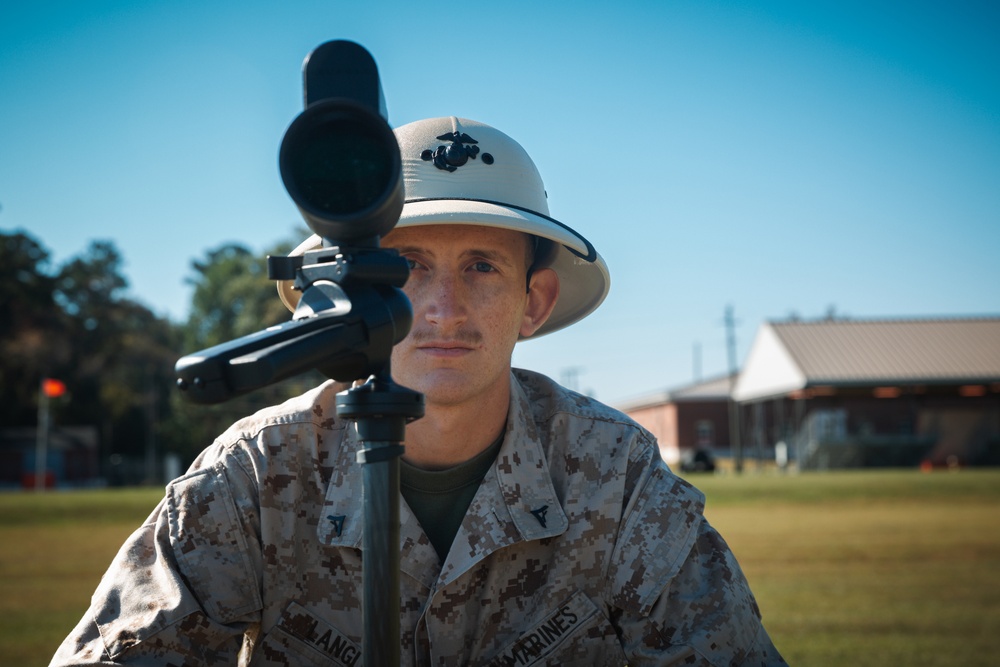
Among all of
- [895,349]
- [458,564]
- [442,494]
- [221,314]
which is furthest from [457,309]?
[221,314]

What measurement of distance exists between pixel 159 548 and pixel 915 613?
787 centimetres

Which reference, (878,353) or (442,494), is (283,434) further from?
(878,353)

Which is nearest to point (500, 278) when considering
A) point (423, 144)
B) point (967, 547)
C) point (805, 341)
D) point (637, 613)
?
point (423, 144)

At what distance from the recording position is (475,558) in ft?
8.29

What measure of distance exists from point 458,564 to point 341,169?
1.55 metres

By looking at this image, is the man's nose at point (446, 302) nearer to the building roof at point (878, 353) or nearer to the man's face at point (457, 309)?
the man's face at point (457, 309)

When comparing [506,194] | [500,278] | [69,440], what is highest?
[506,194]

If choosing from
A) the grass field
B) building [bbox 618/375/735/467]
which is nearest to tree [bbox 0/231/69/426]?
the grass field

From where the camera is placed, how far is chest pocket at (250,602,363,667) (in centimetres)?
247

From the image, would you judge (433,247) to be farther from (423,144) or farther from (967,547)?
(967,547)

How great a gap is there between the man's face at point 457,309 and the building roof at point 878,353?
46.5 metres

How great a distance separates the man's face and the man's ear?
354mm

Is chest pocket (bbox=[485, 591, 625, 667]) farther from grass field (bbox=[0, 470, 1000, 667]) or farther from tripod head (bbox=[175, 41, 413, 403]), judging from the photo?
grass field (bbox=[0, 470, 1000, 667])

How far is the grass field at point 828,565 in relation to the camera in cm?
725
